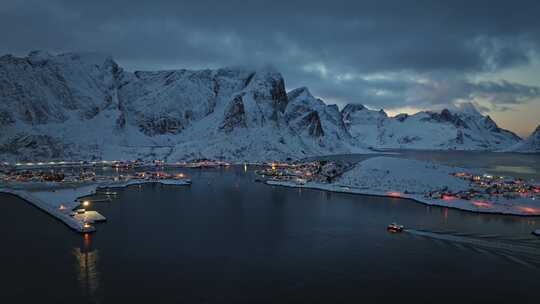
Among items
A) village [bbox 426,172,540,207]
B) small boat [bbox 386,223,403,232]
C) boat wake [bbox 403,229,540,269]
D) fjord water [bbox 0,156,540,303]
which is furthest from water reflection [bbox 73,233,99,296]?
village [bbox 426,172,540,207]

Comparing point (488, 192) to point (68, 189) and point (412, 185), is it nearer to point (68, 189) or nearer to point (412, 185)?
point (412, 185)

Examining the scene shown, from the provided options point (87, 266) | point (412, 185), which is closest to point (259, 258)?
point (87, 266)

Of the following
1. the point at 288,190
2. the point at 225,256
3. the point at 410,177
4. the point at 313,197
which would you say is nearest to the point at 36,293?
the point at 225,256

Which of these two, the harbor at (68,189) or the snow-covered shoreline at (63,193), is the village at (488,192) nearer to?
the harbor at (68,189)

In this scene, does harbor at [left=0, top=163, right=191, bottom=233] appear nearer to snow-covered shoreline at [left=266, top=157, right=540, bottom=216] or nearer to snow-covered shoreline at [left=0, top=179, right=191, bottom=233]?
snow-covered shoreline at [left=0, top=179, right=191, bottom=233]

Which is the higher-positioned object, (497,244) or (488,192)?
(488,192)
